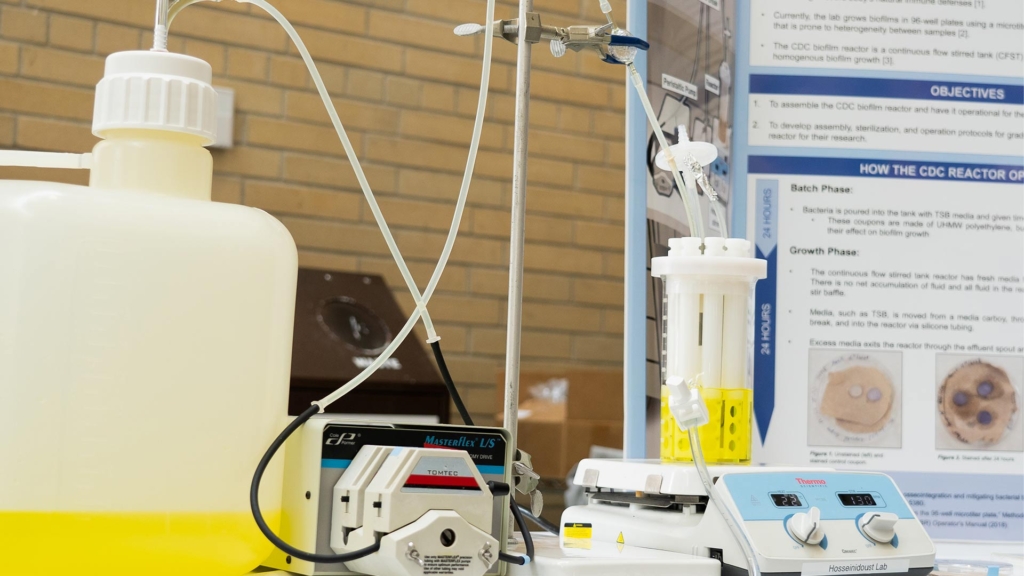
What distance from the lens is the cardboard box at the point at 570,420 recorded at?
A: 8.44ft

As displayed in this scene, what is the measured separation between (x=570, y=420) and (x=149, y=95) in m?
2.10

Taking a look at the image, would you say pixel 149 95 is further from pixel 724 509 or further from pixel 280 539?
pixel 724 509

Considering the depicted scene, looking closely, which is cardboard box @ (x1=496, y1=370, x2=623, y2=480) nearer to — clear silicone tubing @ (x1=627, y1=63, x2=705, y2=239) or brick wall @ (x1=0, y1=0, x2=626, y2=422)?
brick wall @ (x1=0, y1=0, x2=626, y2=422)

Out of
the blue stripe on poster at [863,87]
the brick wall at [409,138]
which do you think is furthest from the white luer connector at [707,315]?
the brick wall at [409,138]

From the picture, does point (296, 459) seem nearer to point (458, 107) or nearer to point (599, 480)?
point (599, 480)

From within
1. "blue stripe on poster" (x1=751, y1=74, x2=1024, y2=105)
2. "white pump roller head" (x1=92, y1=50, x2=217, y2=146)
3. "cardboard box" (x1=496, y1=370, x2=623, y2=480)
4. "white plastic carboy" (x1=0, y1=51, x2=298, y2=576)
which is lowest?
"cardboard box" (x1=496, y1=370, x2=623, y2=480)

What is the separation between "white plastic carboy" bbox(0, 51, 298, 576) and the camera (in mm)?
532

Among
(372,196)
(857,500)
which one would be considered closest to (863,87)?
(857,500)

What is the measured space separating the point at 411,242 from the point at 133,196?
209cm

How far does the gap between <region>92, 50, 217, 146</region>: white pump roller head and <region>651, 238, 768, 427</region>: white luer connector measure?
38 cm

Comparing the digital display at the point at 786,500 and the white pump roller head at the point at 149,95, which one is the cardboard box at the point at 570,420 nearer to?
the digital display at the point at 786,500

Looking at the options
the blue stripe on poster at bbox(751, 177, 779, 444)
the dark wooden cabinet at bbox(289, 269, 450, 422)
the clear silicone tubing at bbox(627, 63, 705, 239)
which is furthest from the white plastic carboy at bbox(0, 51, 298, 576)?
the dark wooden cabinet at bbox(289, 269, 450, 422)

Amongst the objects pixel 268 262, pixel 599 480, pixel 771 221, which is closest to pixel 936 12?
pixel 771 221

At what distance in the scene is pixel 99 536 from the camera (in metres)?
0.54
